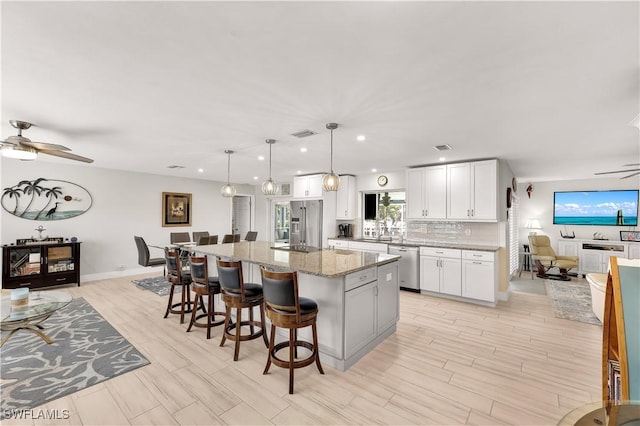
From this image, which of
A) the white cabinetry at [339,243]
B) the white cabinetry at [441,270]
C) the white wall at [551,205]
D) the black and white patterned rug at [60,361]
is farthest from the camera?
the white wall at [551,205]

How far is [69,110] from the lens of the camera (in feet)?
8.95

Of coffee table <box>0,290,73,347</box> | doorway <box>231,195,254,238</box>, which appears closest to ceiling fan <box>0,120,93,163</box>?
coffee table <box>0,290,73,347</box>

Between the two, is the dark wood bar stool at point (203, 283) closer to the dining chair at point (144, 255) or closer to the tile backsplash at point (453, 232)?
the dining chair at point (144, 255)

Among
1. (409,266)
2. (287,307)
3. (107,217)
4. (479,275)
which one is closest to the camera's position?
(287,307)

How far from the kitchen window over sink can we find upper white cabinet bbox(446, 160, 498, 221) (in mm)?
1268

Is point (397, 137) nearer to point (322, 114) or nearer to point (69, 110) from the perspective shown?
point (322, 114)

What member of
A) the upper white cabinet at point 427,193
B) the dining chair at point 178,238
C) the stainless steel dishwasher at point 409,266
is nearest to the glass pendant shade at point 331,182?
the stainless steel dishwasher at point 409,266

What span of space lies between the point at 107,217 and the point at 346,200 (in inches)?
210

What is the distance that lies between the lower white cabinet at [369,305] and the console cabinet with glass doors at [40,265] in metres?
5.76

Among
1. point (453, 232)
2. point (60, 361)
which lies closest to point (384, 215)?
point (453, 232)

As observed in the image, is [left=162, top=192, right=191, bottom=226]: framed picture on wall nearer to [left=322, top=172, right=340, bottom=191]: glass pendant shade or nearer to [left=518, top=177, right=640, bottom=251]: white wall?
[left=322, top=172, right=340, bottom=191]: glass pendant shade

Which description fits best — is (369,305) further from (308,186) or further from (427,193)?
(308,186)

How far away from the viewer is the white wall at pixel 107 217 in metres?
5.30

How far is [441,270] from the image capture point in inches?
193
